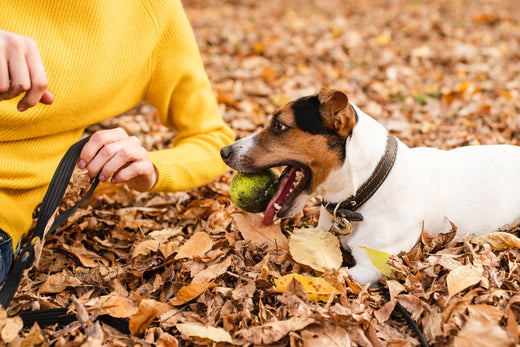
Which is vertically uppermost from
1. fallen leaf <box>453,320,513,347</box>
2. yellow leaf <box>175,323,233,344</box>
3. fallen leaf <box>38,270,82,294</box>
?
fallen leaf <box>453,320,513,347</box>

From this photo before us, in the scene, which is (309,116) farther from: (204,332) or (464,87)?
(464,87)

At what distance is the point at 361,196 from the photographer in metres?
2.43

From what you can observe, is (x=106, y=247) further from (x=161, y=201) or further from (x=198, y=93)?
(x=198, y=93)

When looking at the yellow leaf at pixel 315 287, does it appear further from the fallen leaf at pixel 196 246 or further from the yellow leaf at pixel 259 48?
the yellow leaf at pixel 259 48

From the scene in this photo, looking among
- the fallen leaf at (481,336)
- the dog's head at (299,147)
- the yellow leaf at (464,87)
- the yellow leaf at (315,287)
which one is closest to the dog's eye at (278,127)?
the dog's head at (299,147)

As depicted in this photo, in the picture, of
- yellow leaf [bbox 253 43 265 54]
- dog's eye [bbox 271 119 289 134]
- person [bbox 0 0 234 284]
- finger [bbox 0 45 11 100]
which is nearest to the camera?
finger [bbox 0 45 11 100]

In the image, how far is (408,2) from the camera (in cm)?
941

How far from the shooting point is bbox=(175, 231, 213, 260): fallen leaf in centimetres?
246

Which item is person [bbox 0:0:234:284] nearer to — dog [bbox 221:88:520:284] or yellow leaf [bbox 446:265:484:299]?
dog [bbox 221:88:520:284]

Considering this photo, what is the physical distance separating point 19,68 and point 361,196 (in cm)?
168

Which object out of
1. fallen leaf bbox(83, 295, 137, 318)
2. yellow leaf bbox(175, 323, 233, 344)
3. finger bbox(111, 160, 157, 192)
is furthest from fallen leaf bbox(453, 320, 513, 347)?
finger bbox(111, 160, 157, 192)

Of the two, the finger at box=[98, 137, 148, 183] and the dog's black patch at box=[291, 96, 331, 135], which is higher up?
the dog's black patch at box=[291, 96, 331, 135]

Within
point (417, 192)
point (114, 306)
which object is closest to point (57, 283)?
point (114, 306)

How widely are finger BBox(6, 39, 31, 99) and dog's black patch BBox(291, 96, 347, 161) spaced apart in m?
1.34
